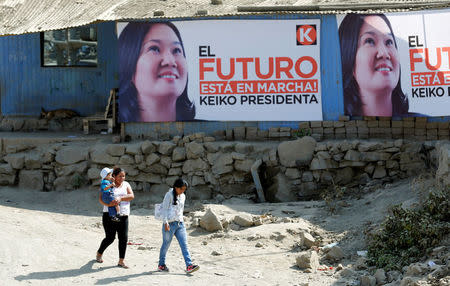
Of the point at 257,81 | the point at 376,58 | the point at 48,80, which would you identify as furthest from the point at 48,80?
the point at 376,58

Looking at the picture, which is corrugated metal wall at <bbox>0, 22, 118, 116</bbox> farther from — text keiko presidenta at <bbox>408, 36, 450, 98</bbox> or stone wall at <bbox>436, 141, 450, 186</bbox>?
stone wall at <bbox>436, 141, 450, 186</bbox>

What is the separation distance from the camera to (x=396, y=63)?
46.7 feet

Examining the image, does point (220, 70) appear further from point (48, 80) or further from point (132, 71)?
point (48, 80)

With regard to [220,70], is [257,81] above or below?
below

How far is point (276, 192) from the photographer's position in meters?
14.2

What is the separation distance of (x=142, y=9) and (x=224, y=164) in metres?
4.12

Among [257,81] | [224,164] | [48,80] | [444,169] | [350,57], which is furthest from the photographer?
[48,80]

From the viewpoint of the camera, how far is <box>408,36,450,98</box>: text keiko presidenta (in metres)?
14.0

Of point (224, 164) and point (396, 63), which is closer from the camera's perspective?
point (396, 63)

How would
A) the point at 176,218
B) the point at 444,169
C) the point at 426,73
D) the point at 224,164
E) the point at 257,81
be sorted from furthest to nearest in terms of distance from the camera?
1. the point at 257,81
2. the point at 224,164
3. the point at 426,73
4. the point at 444,169
5. the point at 176,218

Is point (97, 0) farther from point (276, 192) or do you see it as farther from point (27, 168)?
point (276, 192)

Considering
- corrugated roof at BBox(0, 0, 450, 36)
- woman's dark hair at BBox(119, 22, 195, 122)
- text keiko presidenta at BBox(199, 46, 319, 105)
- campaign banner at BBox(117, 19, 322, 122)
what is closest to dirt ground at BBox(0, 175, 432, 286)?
woman's dark hair at BBox(119, 22, 195, 122)

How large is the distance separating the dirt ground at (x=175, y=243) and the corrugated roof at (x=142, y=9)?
3706 millimetres

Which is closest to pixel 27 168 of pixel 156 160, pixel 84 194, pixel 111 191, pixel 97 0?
pixel 84 194
